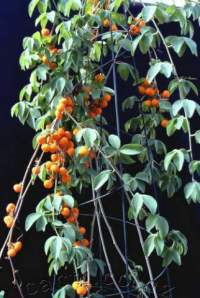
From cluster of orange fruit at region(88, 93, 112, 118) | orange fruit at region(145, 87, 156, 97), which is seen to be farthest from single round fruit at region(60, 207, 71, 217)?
orange fruit at region(145, 87, 156, 97)

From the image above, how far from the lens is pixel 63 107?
1.28 metres

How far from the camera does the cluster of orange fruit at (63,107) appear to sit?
1279mm

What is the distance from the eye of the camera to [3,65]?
1.98 metres

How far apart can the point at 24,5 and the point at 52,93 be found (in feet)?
2.63

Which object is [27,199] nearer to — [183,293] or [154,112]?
[154,112]

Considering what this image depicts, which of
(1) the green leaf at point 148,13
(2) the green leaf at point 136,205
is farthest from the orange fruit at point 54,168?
(1) the green leaf at point 148,13

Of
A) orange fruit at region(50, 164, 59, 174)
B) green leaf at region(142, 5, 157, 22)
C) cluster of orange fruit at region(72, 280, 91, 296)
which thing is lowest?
cluster of orange fruit at region(72, 280, 91, 296)

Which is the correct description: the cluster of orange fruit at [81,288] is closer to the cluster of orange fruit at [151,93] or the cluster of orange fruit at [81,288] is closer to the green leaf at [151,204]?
the green leaf at [151,204]

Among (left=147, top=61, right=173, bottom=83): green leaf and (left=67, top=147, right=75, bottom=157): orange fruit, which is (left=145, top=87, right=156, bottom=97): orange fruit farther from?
(left=67, top=147, right=75, bottom=157): orange fruit

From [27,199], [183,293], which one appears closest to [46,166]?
[27,199]

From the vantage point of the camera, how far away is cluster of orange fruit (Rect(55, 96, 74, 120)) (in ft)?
4.20

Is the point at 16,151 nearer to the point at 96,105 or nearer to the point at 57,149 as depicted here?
the point at 96,105

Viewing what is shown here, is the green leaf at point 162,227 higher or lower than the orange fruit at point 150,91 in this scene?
lower

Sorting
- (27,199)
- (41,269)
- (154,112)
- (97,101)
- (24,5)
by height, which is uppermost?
(24,5)
